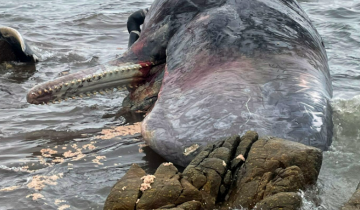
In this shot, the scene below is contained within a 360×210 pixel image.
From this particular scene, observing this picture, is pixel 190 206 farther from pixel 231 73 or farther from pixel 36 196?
pixel 231 73

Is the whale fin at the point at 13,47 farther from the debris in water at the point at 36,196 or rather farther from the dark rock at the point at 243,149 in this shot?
the dark rock at the point at 243,149

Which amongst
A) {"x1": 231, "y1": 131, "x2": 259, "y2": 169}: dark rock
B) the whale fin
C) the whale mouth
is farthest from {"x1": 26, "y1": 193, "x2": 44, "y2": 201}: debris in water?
the whale fin

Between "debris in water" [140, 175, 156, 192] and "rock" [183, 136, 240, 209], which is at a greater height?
"debris in water" [140, 175, 156, 192]

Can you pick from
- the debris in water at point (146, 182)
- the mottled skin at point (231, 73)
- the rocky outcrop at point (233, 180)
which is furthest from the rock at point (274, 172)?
the mottled skin at point (231, 73)

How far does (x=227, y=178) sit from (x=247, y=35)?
2404mm

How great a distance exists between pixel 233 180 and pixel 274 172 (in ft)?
A: 0.96

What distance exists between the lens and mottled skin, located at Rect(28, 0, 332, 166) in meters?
4.81

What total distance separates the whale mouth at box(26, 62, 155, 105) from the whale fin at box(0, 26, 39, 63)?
9.86 feet

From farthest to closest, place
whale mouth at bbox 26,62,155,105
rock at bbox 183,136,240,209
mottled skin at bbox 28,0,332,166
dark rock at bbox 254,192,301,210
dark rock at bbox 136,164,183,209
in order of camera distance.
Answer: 1. whale mouth at bbox 26,62,155,105
2. mottled skin at bbox 28,0,332,166
3. rock at bbox 183,136,240,209
4. dark rock at bbox 136,164,183,209
5. dark rock at bbox 254,192,301,210

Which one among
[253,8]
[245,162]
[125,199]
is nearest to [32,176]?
[125,199]

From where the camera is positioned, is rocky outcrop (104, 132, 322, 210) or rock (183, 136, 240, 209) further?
rock (183, 136, 240, 209)

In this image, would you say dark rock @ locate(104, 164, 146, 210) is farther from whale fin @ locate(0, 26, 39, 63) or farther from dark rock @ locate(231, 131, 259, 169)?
whale fin @ locate(0, 26, 39, 63)

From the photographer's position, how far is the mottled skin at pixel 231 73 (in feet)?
15.8

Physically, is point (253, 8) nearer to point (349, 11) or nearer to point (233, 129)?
point (233, 129)
